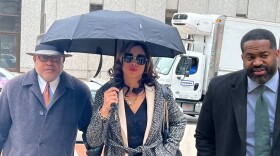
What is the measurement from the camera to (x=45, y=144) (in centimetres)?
340

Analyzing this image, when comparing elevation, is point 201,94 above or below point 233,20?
below

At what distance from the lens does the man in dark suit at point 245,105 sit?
9.01ft

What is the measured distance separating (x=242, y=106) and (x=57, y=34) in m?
1.34

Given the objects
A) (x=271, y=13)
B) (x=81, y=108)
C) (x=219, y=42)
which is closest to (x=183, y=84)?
(x=219, y=42)

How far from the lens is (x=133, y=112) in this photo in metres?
3.18

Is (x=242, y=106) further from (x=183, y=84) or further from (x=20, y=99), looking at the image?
(x=183, y=84)

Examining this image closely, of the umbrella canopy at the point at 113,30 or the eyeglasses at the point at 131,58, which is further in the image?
the eyeglasses at the point at 131,58

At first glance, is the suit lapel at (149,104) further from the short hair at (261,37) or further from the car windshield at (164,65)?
the car windshield at (164,65)

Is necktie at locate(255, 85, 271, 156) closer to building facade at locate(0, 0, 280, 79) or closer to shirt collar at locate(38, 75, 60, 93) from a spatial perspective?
shirt collar at locate(38, 75, 60, 93)

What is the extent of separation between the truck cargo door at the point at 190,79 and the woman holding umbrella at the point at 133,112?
35.6ft

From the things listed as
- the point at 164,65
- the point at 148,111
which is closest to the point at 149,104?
the point at 148,111

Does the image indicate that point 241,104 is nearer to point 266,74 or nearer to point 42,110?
point 266,74

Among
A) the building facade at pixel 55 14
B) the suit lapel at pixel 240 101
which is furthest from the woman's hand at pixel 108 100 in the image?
the building facade at pixel 55 14

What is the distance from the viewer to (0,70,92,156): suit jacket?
11.1 feet
